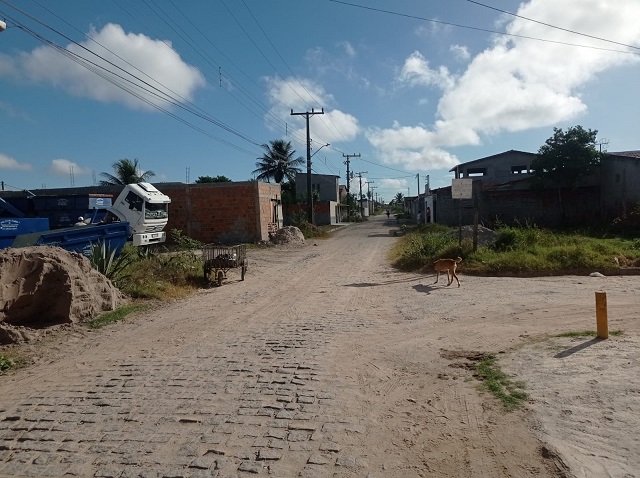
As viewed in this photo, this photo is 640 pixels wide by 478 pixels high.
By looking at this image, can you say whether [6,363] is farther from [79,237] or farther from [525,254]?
[525,254]

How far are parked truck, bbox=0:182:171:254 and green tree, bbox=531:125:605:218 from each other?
1996 cm

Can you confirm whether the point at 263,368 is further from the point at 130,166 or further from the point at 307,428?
the point at 130,166

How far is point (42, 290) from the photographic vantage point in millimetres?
8219

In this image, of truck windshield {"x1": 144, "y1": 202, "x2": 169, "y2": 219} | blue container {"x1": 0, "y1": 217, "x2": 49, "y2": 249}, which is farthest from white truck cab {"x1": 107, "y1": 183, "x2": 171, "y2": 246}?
blue container {"x1": 0, "y1": 217, "x2": 49, "y2": 249}

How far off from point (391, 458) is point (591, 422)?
5.61ft

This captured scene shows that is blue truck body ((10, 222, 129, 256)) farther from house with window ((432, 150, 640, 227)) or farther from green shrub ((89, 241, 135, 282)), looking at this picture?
house with window ((432, 150, 640, 227))

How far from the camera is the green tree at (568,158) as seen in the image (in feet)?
83.9

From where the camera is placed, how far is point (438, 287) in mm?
11445

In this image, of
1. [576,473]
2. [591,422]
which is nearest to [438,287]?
[591,422]

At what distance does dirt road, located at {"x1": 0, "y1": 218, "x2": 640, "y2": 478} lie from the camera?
3.56m

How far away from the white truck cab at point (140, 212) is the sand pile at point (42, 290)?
8612mm

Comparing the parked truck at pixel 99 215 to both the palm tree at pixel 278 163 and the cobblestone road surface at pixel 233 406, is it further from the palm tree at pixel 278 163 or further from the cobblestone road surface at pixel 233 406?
the palm tree at pixel 278 163

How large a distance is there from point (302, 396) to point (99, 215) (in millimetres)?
15534

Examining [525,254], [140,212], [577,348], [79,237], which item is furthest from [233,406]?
[140,212]
